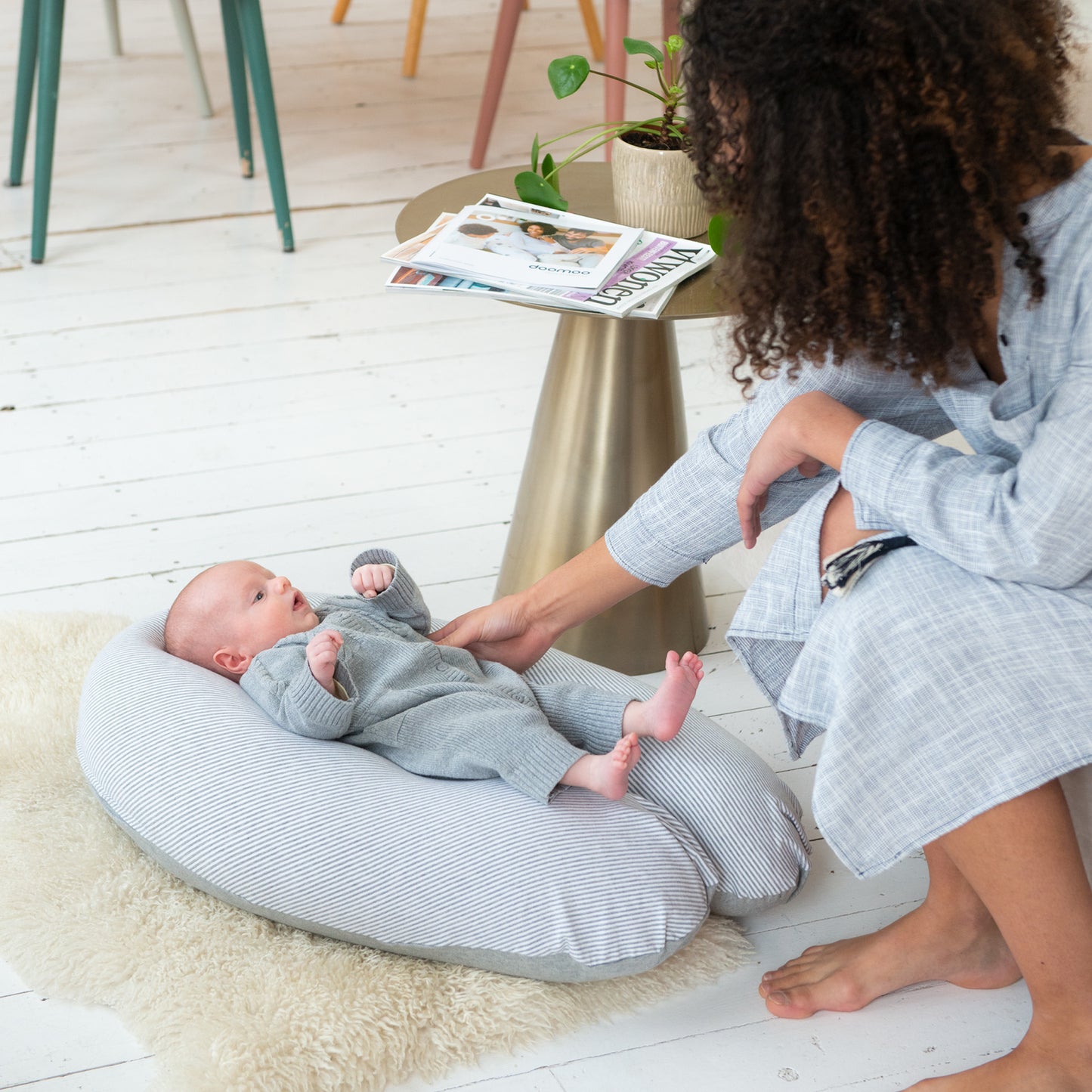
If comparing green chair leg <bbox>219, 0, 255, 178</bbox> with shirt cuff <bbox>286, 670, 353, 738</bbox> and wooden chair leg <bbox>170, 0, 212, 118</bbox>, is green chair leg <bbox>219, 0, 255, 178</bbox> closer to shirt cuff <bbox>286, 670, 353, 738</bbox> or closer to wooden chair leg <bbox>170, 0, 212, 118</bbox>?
wooden chair leg <bbox>170, 0, 212, 118</bbox>

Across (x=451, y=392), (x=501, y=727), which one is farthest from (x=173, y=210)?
(x=501, y=727)

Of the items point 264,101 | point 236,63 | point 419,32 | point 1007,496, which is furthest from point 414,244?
point 419,32

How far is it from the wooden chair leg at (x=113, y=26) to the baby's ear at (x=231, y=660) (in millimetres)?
3018

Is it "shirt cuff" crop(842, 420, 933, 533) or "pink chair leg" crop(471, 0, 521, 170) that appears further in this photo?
"pink chair leg" crop(471, 0, 521, 170)

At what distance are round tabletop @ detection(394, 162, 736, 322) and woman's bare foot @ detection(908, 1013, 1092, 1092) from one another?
73cm

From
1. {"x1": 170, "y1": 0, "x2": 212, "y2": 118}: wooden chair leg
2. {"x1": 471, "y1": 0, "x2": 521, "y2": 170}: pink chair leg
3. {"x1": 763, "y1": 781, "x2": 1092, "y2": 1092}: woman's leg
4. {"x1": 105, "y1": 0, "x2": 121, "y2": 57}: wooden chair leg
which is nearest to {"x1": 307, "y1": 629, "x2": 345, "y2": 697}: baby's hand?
{"x1": 763, "y1": 781, "x2": 1092, "y2": 1092}: woman's leg

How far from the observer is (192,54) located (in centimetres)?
346

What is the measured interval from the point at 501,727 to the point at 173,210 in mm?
2180

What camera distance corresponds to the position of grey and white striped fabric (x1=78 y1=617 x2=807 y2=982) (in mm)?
1164

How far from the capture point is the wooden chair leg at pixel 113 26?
12.4 ft

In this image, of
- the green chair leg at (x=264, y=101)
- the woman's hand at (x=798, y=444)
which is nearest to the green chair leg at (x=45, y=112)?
the green chair leg at (x=264, y=101)

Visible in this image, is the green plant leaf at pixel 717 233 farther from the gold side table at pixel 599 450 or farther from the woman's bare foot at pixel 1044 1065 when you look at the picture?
→ the woman's bare foot at pixel 1044 1065

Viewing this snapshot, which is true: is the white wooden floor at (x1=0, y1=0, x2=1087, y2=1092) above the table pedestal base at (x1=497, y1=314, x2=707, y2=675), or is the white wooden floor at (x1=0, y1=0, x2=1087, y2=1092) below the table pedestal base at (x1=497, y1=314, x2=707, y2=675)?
below

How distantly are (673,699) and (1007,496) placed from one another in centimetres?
38
